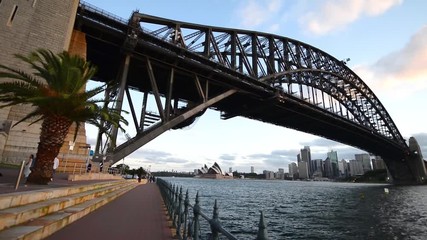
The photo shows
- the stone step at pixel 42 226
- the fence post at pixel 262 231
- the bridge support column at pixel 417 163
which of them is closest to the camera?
the fence post at pixel 262 231

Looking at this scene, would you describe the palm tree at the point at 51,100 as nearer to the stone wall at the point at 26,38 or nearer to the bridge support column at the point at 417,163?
the stone wall at the point at 26,38

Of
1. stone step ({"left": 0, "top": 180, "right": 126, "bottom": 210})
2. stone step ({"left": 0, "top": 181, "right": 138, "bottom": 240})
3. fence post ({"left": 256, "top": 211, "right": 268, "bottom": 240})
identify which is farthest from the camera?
stone step ({"left": 0, "top": 180, "right": 126, "bottom": 210})

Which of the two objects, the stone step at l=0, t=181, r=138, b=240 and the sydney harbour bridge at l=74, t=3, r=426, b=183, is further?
the sydney harbour bridge at l=74, t=3, r=426, b=183

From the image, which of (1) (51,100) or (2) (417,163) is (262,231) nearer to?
(1) (51,100)

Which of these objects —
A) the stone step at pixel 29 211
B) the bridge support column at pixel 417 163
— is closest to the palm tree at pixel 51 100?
the stone step at pixel 29 211

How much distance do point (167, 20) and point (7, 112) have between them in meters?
20.4

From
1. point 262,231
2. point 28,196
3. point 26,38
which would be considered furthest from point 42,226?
point 26,38

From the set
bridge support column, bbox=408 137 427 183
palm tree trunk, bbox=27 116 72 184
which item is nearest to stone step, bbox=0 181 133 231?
palm tree trunk, bbox=27 116 72 184

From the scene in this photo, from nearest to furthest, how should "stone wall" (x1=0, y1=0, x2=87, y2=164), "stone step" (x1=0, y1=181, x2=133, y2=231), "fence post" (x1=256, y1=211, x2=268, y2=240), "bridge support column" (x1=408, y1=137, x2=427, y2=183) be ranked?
"fence post" (x1=256, y1=211, x2=268, y2=240)
"stone step" (x1=0, y1=181, x2=133, y2=231)
"stone wall" (x1=0, y1=0, x2=87, y2=164)
"bridge support column" (x1=408, y1=137, x2=427, y2=183)

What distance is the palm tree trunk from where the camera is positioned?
12570mm

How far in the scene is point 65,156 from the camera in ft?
76.6

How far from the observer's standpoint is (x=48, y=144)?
12875 millimetres

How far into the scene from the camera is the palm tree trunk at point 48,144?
495 inches

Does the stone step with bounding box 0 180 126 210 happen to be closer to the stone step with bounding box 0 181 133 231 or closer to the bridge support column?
the stone step with bounding box 0 181 133 231
